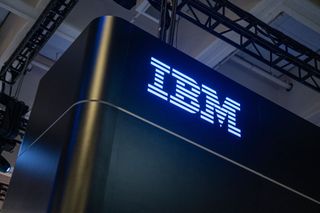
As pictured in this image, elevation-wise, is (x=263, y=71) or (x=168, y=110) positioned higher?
(x=263, y=71)

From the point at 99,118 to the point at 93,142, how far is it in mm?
78

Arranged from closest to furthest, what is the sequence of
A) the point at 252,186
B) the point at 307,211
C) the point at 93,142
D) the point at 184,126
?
the point at 93,142
the point at 184,126
the point at 252,186
the point at 307,211

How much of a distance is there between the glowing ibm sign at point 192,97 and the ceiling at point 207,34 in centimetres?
234

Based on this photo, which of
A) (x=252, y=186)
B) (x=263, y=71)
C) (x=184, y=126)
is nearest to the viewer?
(x=184, y=126)

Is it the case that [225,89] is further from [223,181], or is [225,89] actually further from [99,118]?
[99,118]

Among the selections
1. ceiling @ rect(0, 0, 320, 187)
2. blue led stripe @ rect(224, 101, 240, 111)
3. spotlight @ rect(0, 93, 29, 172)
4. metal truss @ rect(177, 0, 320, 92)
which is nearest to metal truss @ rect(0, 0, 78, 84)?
ceiling @ rect(0, 0, 320, 187)

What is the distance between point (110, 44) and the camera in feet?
4.57

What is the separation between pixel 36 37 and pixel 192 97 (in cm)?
338

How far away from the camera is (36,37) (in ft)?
14.7

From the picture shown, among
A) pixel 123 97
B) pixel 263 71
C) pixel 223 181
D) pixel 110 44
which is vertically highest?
pixel 263 71

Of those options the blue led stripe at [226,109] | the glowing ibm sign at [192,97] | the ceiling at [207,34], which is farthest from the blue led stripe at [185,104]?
the ceiling at [207,34]

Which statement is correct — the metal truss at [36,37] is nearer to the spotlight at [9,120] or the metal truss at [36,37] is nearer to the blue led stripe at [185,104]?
the spotlight at [9,120]

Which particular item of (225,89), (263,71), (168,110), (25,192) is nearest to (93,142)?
(168,110)

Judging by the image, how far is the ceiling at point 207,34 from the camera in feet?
12.5
